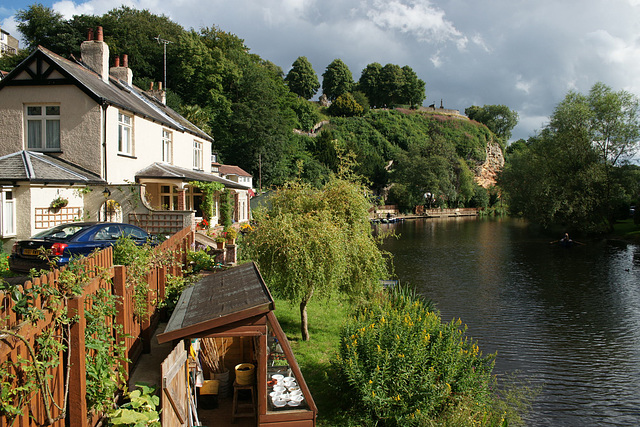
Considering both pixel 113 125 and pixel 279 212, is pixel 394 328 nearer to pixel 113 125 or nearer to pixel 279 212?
pixel 279 212

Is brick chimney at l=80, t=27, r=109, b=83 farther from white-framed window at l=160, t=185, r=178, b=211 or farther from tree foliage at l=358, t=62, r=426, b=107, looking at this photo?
tree foliage at l=358, t=62, r=426, b=107

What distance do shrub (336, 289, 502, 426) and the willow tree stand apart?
2168 mm

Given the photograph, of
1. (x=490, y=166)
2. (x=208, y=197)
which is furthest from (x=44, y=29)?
(x=490, y=166)

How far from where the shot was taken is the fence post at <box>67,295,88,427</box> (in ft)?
14.2

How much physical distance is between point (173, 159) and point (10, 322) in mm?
24190

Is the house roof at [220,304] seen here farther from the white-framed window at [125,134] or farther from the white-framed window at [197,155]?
the white-framed window at [197,155]

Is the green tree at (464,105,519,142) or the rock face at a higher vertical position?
the green tree at (464,105,519,142)

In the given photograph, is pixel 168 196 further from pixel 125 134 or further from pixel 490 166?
pixel 490 166

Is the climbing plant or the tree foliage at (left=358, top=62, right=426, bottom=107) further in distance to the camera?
the tree foliage at (left=358, top=62, right=426, bottom=107)

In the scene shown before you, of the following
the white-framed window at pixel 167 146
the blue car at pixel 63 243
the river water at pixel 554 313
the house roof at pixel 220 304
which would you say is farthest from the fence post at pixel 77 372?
the white-framed window at pixel 167 146

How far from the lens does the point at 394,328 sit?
9.38 meters

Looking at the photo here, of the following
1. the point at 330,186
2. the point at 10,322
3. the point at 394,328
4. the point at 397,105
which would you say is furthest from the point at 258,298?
the point at 397,105

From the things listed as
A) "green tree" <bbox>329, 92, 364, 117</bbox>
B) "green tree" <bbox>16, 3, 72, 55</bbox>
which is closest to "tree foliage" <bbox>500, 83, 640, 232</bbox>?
"green tree" <bbox>16, 3, 72, 55</bbox>

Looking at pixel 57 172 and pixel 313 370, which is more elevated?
pixel 57 172
